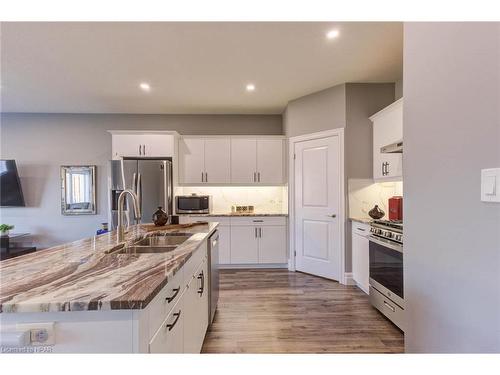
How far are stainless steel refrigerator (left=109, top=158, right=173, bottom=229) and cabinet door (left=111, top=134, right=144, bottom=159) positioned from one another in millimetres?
203

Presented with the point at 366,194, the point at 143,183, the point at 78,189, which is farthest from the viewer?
the point at 78,189

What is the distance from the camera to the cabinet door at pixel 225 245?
13.3ft

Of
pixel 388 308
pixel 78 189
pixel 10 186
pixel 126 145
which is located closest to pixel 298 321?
pixel 388 308

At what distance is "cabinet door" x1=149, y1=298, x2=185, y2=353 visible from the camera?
98 centimetres

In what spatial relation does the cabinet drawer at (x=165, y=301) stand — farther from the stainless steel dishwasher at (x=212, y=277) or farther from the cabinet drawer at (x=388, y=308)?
the cabinet drawer at (x=388, y=308)

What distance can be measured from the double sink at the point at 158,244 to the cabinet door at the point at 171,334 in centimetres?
57

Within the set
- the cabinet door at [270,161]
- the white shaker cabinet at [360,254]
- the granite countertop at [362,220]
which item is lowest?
the white shaker cabinet at [360,254]

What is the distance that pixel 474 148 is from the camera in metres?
0.98

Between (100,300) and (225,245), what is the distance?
3298mm

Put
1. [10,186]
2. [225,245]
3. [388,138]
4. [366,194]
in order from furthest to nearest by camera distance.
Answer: [10,186] < [225,245] < [366,194] < [388,138]

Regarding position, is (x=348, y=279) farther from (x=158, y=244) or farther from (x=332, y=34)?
(x=332, y=34)

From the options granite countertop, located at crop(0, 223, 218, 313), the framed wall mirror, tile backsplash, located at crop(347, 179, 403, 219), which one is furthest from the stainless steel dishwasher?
the framed wall mirror

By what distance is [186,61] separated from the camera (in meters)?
2.75

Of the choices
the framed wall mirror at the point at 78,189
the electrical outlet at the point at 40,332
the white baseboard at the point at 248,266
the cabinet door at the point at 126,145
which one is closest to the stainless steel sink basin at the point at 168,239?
the electrical outlet at the point at 40,332
